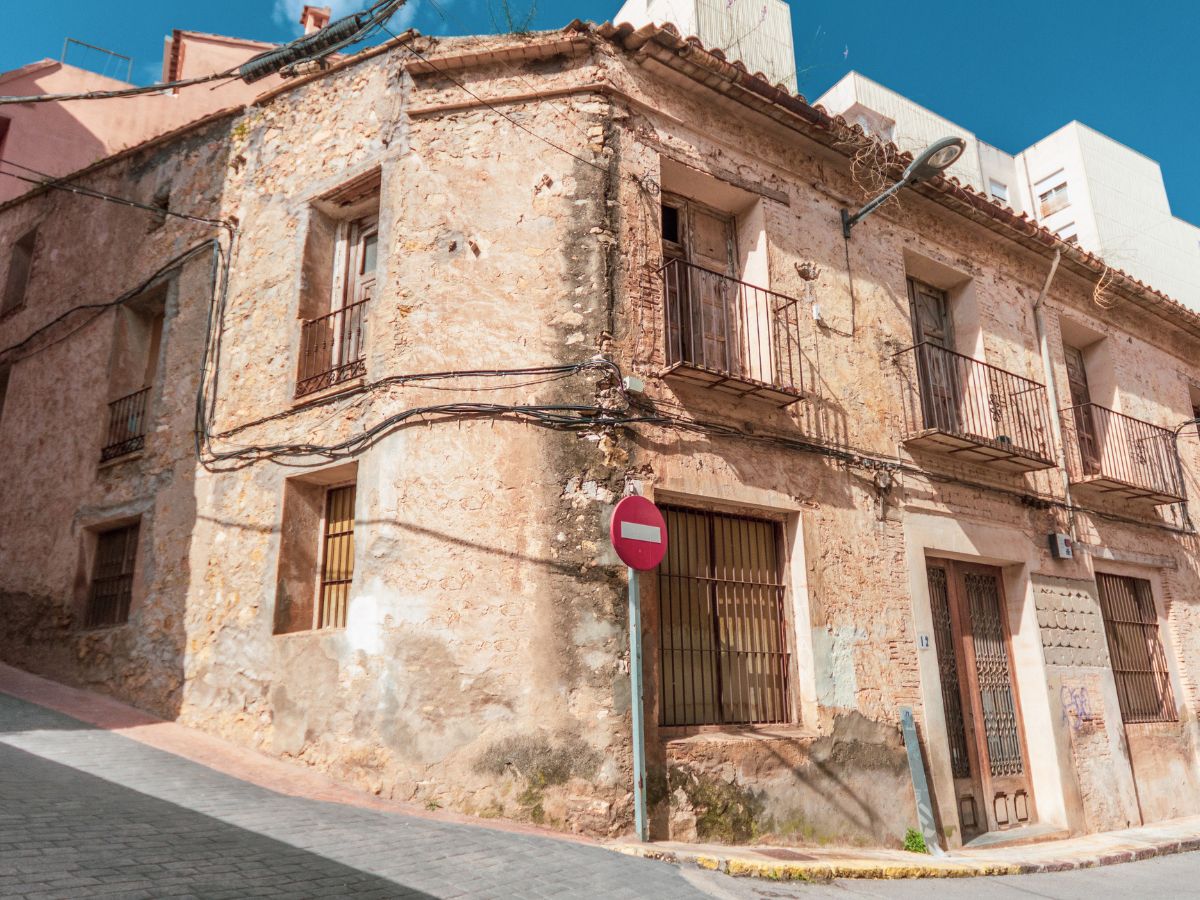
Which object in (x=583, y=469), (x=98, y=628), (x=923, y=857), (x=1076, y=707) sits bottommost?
(x=923, y=857)

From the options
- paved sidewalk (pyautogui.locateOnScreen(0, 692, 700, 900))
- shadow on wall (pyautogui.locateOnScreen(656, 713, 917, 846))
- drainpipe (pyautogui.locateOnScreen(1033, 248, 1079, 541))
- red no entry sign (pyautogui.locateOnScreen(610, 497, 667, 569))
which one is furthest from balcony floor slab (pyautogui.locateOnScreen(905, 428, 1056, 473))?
paved sidewalk (pyautogui.locateOnScreen(0, 692, 700, 900))

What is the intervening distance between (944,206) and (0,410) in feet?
40.9

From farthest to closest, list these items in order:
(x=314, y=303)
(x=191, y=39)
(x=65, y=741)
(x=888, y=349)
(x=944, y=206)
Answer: (x=191, y=39)
(x=944, y=206)
(x=888, y=349)
(x=314, y=303)
(x=65, y=741)

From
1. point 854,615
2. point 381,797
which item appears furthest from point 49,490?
point 854,615

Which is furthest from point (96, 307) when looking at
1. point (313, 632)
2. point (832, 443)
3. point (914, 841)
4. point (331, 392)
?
point (914, 841)

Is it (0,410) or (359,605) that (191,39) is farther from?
(359,605)

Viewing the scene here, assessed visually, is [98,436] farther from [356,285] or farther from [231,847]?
[231,847]

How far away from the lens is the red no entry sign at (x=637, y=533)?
602cm

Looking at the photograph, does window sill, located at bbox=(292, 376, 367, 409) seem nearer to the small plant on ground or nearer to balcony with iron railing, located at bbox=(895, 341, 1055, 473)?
balcony with iron railing, located at bbox=(895, 341, 1055, 473)

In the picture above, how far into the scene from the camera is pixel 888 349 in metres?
9.34

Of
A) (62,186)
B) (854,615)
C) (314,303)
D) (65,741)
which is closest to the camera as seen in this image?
(65,741)

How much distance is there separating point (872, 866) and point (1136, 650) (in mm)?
6608

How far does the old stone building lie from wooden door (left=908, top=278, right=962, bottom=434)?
0.19ft

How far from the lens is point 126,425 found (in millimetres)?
10023
